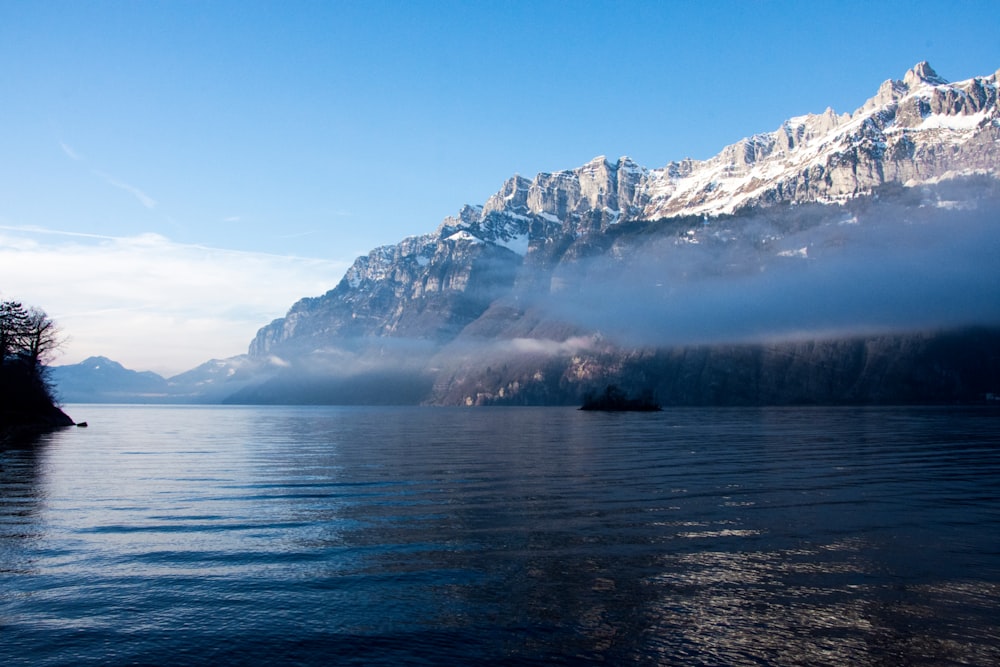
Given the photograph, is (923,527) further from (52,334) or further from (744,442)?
(52,334)

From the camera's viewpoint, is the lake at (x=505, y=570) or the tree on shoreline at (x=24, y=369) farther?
the tree on shoreline at (x=24, y=369)

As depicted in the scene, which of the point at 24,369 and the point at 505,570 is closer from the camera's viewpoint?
the point at 505,570

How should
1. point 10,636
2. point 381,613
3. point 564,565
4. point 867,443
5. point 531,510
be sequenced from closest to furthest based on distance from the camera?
point 10,636, point 381,613, point 564,565, point 531,510, point 867,443

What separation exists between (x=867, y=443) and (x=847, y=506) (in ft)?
189

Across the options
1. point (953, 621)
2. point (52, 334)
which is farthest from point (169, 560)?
point (52, 334)

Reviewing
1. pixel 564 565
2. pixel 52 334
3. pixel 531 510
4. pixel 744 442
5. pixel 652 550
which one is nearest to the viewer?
pixel 564 565

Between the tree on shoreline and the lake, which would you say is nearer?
the lake

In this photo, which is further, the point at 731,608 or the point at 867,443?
the point at 867,443

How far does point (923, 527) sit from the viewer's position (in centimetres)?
3331

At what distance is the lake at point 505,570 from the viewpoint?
60.2 ft

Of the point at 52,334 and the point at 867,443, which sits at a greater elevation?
the point at 52,334

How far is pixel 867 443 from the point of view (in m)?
89.6

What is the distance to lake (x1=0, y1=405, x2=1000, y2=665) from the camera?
60.2 ft

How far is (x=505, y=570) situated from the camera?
2602cm
